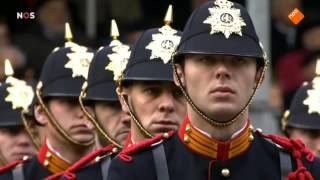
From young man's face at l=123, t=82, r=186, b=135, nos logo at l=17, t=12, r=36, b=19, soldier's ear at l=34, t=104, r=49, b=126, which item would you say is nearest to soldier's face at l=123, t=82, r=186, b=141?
young man's face at l=123, t=82, r=186, b=135

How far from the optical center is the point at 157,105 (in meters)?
9.39

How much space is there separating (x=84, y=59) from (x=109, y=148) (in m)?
1.96

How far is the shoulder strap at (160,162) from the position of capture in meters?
7.96

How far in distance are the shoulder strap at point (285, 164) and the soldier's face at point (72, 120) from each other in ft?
9.45

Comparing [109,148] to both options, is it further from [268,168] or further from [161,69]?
[268,168]

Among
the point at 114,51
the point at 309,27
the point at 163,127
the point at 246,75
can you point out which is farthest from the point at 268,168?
the point at 309,27

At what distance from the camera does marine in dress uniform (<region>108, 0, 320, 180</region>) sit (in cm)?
789

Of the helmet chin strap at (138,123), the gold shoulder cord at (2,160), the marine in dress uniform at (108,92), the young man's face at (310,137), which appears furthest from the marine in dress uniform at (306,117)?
the gold shoulder cord at (2,160)

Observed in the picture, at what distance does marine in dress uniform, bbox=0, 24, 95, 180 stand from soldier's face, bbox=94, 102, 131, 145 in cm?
16

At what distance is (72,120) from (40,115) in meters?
0.53

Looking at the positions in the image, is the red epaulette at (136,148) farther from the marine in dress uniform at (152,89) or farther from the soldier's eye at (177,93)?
the soldier's eye at (177,93)

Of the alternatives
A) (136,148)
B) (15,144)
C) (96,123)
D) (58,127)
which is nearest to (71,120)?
(58,127)

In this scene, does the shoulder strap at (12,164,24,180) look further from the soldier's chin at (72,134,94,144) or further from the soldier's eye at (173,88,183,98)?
the soldier's eye at (173,88,183,98)

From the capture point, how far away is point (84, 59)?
11297 mm
